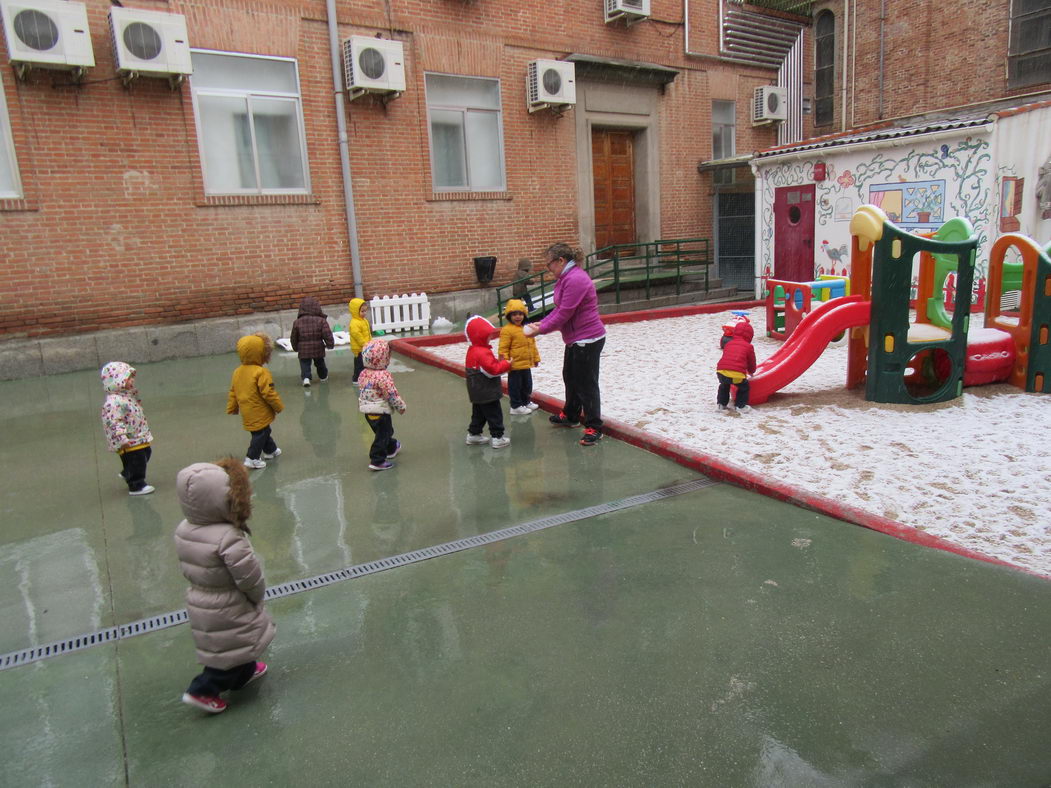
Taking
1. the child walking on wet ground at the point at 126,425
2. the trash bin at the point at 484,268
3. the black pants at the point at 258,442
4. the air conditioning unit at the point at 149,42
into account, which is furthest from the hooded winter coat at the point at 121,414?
the trash bin at the point at 484,268

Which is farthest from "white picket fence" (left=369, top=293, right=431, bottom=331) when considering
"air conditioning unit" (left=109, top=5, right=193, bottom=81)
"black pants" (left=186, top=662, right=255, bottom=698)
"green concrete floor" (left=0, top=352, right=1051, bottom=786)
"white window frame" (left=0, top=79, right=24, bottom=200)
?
"black pants" (left=186, top=662, right=255, bottom=698)

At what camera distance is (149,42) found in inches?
396

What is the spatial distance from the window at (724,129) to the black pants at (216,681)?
16.7m

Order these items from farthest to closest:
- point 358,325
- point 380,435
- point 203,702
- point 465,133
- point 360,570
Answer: point 465,133
point 358,325
point 380,435
point 360,570
point 203,702

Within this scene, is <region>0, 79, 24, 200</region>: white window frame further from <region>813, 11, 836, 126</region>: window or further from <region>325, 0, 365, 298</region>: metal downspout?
<region>813, 11, 836, 126</region>: window

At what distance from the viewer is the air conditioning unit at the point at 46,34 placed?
30.5ft

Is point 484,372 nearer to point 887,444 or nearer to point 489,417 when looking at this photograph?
point 489,417

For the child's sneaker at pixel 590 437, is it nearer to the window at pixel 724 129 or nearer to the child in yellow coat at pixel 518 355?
the child in yellow coat at pixel 518 355

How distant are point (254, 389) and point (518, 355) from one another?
2.30 metres

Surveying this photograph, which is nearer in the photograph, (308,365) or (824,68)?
(308,365)

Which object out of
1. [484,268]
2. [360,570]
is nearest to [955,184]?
[484,268]

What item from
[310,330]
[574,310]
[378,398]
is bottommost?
[378,398]

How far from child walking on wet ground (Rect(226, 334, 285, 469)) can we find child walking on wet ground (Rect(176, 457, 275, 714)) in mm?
2764

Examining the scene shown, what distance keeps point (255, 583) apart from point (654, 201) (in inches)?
584
